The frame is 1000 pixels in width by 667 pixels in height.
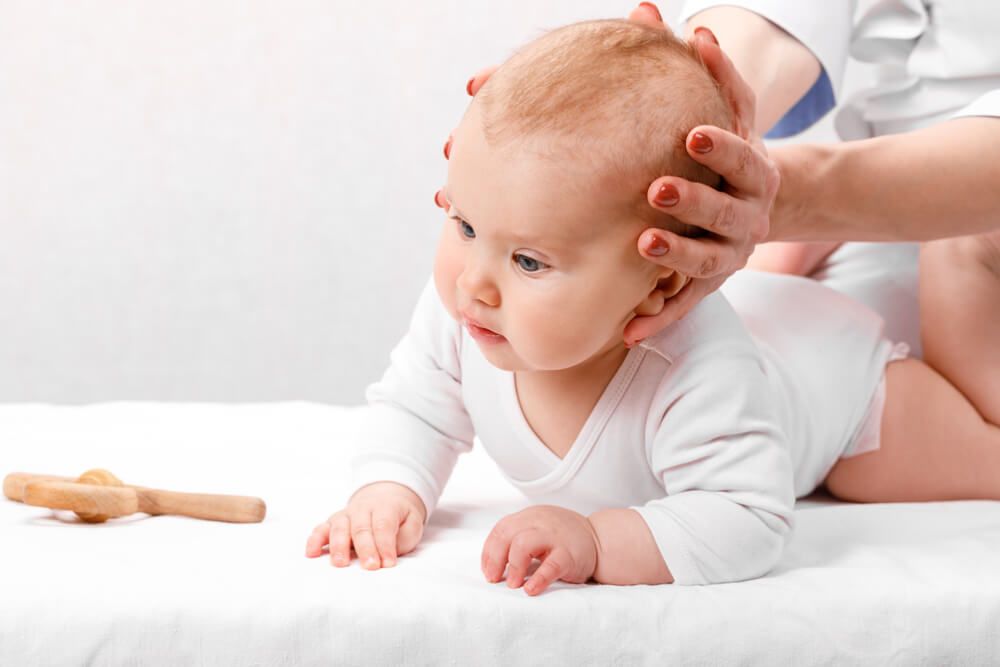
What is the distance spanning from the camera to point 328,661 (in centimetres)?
78

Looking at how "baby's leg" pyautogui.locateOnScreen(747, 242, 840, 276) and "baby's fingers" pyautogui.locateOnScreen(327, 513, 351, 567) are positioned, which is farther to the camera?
"baby's leg" pyautogui.locateOnScreen(747, 242, 840, 276)

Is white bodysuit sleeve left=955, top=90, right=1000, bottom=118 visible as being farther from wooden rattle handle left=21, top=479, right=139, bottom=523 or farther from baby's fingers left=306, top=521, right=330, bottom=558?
wooden rattle handle left=21, top=479, right=139, bottom=523

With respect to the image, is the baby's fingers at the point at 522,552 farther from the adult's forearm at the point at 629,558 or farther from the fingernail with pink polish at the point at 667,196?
the fingernail with pink polish at the point at 667,196

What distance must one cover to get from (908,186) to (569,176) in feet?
1.38

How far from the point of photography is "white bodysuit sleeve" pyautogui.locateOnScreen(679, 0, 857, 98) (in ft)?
4.30

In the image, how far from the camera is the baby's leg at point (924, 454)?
115 centimetres

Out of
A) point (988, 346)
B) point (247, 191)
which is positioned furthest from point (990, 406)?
point (247, 191)

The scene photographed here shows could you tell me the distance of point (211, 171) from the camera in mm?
2447

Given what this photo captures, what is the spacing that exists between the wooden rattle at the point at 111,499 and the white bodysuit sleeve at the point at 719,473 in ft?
1.24

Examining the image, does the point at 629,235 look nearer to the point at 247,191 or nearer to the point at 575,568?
the point at 575,568

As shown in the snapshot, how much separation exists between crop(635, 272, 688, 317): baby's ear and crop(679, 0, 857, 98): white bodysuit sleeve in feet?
1.79

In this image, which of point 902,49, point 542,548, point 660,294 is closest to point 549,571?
→ point 542,548

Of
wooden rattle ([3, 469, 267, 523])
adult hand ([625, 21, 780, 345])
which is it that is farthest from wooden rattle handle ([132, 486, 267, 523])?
adult hand ([625, 21, 780, 345])

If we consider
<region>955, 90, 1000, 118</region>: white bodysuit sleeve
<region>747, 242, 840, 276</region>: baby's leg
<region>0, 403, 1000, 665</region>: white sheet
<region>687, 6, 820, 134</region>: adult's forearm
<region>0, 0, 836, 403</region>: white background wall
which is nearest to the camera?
<region>0, 403, 1000, 665</region>: white sheet
